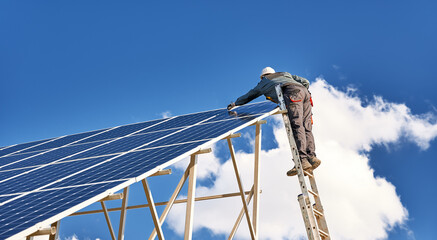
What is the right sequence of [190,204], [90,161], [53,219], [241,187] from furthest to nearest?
1. [241,187]
2. [90,161]
3. [190,204]
4. [53,219]

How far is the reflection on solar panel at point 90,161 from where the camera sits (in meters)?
7.05

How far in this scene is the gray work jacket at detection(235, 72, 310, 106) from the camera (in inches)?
549

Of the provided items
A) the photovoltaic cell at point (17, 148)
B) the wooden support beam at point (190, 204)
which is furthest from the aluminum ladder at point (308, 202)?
the photovoltaic cell at point (17, 148)

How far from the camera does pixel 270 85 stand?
45.9 feet

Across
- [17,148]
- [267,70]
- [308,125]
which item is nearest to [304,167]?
[308,125]

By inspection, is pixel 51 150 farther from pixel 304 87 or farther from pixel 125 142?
pixel 304 87

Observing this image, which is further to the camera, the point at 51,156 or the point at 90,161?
the point at 51,156

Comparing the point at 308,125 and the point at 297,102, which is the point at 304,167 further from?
the point at 297,102

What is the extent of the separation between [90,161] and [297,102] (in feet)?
17.5

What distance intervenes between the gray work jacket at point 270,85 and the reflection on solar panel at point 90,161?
0.88ft

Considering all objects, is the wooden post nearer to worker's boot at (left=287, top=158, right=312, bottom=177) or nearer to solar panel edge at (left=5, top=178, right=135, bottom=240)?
worker's boot at (left=287, top=158, right=312, bottom=177)

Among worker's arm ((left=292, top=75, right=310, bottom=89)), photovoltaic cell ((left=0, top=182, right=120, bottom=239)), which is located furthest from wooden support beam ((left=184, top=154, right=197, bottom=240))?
worker's arm ((left=292, top=75, right=310, bottom=89))

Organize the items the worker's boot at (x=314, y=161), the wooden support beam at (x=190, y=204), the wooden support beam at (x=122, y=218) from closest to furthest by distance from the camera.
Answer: the wooden support beam at (x=190, y=204) → the worker's boot at (x=314, y=161) → the wooden support beam at (x=122, y=218)

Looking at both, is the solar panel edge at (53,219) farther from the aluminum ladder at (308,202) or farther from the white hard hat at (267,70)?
the white hard hat at (267,70)
